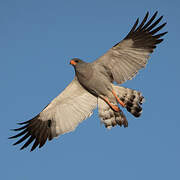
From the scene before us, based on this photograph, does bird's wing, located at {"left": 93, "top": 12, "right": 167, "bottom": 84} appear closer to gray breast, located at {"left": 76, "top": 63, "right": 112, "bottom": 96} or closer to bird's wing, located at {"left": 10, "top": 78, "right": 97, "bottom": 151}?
gray breast, located at {"left": 76, "top": 63, "right": 112, "bottom": 96}

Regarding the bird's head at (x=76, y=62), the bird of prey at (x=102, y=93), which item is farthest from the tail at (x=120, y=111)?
the bird's head at (x=76, y=62)

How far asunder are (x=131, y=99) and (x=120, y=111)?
52 centimetres

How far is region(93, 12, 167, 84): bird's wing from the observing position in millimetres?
9641

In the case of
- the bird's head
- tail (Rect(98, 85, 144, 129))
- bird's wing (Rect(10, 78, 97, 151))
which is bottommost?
tail (Rect(98, 85, 144, 129))

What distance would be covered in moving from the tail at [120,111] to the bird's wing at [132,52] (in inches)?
16.3

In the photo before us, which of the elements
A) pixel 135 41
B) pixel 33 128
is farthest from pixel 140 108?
pixel 33 128

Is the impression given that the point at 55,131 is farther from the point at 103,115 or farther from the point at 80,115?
the point at 103,115

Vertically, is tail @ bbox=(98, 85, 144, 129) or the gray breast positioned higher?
the gray breast

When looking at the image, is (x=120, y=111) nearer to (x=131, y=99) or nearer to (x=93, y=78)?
(x=131, y=99)

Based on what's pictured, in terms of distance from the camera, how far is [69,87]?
34.1ft

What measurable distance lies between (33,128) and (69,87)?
1.69 m

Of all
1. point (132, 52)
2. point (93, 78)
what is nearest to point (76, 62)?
point (93, 78)

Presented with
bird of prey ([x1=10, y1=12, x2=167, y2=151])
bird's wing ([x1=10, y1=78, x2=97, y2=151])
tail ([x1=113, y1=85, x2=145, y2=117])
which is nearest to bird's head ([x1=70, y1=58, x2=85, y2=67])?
bird of prey ([x1=10, y1=12, x2=167, y2=151])

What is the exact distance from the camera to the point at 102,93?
1012 centimetres
